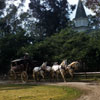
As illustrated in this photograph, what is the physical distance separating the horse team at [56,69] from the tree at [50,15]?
84.3ft

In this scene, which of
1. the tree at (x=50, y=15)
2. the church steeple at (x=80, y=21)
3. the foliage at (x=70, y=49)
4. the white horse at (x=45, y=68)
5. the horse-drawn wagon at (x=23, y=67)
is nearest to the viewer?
the white horse at (x=45, y=68)

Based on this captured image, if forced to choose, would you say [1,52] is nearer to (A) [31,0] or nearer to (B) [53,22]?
(B) [53,22]

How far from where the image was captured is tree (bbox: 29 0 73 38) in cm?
4444

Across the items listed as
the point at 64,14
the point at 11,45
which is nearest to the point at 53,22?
the point at 64,14

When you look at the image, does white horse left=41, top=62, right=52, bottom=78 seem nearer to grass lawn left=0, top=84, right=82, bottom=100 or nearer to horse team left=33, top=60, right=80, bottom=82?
horse team left=33, top=60, right=80, bottom=82

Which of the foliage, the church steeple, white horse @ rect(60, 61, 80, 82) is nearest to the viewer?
white horse @ rect(60, 61, 80, 82)

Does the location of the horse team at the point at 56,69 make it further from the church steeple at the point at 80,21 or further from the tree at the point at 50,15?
the church steeple at the point at 80,21

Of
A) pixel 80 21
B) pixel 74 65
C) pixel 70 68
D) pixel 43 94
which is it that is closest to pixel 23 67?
pixel 70 68

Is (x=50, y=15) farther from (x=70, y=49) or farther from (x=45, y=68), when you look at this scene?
(x=45, y=68)

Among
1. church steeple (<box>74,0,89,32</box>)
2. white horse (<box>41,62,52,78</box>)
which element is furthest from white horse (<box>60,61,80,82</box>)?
church steeple (<box>74,0,89,32</box>)

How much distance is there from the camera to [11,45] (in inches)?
1145

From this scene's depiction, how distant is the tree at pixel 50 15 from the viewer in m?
44.4

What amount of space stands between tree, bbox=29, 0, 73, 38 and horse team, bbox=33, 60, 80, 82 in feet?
84.3

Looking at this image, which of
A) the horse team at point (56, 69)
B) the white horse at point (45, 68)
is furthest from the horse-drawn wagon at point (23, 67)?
the white horse at point (45, 68)
